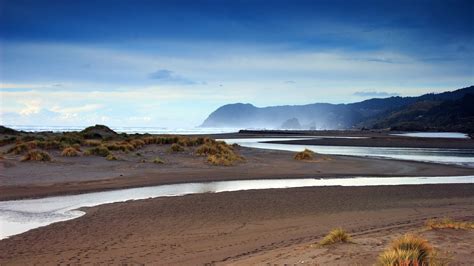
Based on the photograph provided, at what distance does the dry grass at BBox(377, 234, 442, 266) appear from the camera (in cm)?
652

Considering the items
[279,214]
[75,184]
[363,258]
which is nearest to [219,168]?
[75,184]

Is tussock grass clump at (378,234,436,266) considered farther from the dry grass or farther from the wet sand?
the wet sand

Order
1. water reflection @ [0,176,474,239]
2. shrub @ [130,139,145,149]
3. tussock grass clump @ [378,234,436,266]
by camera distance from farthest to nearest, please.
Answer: shrub @ [130,139,145,149] < water reflection @ [0,176,474,239] < tussock grass clump @ [378,234,436,266]

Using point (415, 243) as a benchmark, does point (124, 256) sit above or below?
below

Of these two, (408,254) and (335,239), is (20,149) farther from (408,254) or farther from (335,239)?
(408,254)

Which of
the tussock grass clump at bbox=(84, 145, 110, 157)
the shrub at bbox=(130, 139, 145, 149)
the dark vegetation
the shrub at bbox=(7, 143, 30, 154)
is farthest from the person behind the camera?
the shrub at bbox=(130, 139, 145, 149)

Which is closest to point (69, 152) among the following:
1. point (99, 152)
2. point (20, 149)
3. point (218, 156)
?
point (99, 152)

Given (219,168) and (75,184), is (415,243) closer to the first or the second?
(75,184)

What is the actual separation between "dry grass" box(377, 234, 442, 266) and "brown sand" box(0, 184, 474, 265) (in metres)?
0.50

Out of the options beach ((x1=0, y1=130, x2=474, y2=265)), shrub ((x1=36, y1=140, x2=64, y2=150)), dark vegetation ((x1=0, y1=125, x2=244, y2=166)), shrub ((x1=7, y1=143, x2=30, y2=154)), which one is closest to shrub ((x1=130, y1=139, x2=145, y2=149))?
dark vegetation ((x1=0, y1=125, x2=244, y2=166))

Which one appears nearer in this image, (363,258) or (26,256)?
(363,258)

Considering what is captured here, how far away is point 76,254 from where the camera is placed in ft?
29.0

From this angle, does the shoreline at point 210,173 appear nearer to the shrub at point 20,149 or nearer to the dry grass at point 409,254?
the shrub at point 20,149

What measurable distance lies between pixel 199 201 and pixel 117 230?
174 inches
